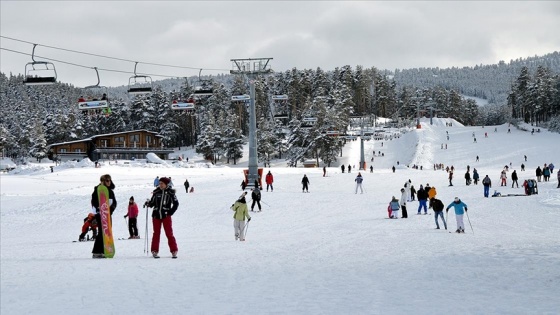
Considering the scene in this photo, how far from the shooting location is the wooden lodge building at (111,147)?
87750mm

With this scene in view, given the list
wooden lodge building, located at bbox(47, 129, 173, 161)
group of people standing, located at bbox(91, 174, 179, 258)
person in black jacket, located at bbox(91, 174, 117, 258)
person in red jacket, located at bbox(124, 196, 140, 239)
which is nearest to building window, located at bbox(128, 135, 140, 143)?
wooden lodge building, located at bbox(47, 129, 173, 161)

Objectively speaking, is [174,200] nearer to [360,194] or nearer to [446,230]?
[446,230]

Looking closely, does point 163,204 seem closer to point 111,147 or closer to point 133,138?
point 111,147

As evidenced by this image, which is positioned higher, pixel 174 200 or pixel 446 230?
pixel 174 200

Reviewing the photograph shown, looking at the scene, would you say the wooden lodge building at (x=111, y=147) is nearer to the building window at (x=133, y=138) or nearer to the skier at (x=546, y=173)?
the building window at (x=133, y=138)

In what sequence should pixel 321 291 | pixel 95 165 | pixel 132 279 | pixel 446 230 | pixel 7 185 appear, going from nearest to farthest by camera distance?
pixel 321 291, pixel 132 279, pixel 446 230, pixel 7 185, pixel 95 165

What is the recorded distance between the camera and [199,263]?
1055 centimetres

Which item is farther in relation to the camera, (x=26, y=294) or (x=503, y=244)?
(x=503, y=244)

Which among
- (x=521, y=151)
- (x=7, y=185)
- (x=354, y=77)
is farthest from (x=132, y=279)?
(x=354, y=77)

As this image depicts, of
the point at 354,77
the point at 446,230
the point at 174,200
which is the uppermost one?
the point at 354,77

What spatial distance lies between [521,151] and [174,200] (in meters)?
66.8

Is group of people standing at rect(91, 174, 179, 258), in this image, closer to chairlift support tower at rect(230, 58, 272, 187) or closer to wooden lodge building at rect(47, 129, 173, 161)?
chairlift support tower at rect(230, 58, 272, 187)

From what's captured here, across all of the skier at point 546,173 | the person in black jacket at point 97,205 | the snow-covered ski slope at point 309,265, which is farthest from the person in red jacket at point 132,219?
the skier at point 546,173

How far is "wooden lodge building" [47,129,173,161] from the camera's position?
87750 mm
